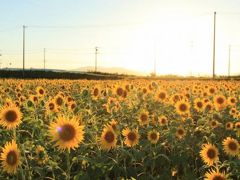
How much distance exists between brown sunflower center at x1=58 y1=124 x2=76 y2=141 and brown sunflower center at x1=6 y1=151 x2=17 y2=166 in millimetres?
435

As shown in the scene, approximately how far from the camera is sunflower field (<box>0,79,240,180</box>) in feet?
14.8

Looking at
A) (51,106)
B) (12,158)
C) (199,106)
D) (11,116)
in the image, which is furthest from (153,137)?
(199,106)

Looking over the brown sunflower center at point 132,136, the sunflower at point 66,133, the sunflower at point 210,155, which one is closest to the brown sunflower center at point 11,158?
the sunflower at point 66,133

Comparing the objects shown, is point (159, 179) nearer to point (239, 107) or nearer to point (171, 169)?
point (171, 169)

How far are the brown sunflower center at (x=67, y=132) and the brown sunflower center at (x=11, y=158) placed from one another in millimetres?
435

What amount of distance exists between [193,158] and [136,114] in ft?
4.51

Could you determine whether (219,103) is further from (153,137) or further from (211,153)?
(211,153)

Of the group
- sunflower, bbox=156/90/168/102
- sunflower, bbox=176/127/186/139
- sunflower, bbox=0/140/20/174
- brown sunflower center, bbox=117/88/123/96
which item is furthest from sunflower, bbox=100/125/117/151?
brown sunflower center, bbox=117/88/123/96

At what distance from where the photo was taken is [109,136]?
5289mm

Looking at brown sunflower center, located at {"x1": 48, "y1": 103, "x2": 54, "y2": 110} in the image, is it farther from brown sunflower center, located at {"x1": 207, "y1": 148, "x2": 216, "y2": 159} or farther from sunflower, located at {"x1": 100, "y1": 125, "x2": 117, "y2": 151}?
brown sunflower center, located at {"x1": 207, "y1": 148, "x2": 216, "y2": 159}

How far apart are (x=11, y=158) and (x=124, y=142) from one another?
1960 mm

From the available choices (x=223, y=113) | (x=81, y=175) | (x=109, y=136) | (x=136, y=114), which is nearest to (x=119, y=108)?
(x=136, y=114)

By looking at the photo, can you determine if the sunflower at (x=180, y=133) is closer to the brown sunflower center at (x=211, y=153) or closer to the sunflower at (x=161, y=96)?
the brown sunflower center at (x=211, y=153)

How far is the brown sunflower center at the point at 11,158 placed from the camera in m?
4.21
